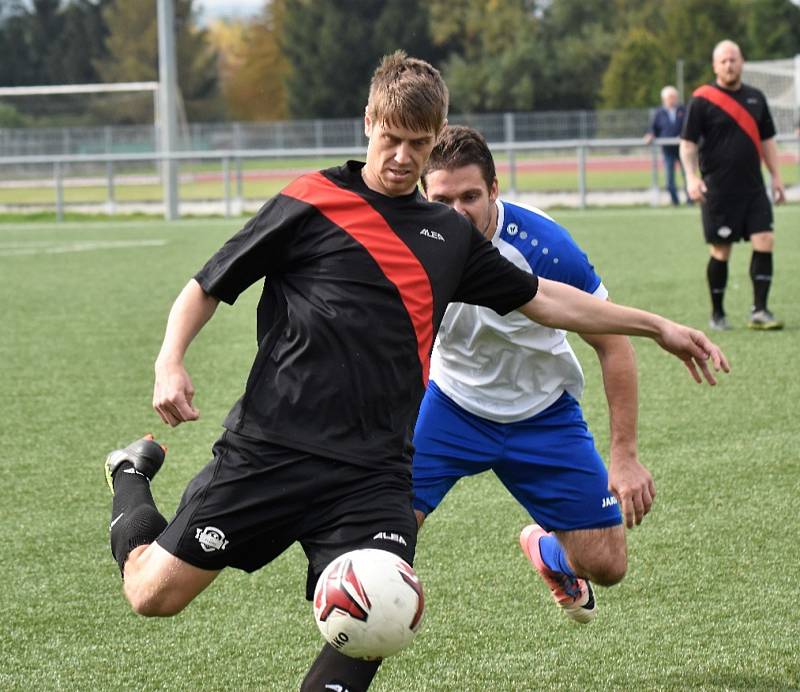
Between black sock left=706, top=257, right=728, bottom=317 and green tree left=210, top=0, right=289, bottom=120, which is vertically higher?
green tree left=210, top=0, right=289, bottom=120

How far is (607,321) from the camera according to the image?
3.58m

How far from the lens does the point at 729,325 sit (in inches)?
401

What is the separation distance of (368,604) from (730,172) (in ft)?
26.2

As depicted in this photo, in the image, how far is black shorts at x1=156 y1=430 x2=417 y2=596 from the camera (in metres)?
3.16

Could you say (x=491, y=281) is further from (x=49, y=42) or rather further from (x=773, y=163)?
(x=49, y=42)

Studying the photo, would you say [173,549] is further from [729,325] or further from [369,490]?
[729,325]

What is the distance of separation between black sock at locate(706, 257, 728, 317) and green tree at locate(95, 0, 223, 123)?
166ft

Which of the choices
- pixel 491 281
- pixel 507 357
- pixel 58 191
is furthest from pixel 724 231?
pixel 58 191

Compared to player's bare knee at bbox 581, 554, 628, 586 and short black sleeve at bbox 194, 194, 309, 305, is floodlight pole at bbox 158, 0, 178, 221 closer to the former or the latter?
player's bare knee at bbox 581, 554, 628, 586

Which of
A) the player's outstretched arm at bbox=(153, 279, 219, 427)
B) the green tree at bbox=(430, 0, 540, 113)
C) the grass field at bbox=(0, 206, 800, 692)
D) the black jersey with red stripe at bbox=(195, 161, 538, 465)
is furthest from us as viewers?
the green tree at bbox=(430, 0, 540, 113)

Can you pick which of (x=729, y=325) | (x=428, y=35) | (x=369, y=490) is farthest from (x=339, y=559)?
(x=428, y=35)

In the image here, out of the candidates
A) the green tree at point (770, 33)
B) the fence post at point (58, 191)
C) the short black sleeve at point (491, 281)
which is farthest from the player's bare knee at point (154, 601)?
the green tree at point (770, 33)

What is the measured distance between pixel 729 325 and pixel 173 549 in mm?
7560

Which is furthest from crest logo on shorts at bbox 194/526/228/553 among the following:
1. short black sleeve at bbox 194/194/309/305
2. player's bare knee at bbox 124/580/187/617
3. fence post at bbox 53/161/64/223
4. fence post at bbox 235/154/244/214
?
fence post at bbox 53/161/64/223
